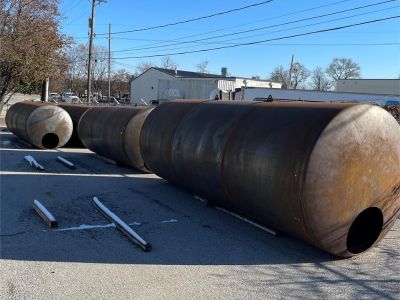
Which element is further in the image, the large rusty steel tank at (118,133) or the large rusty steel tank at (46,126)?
the large rusty steel tank at (46,126)

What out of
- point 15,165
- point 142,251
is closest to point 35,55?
point 15,165

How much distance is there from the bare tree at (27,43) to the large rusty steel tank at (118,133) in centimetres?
1512

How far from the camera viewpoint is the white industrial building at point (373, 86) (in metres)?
67.1

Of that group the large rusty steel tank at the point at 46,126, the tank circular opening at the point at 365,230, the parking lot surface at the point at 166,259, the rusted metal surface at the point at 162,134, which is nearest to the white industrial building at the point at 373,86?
the large rusty steel tank at the point at 46,126

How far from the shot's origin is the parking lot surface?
4.76 metres

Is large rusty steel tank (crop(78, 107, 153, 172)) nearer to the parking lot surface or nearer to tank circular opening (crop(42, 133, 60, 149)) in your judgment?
tank circular opening (crop(42, 133, 60, 149))

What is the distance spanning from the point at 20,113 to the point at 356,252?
50.0ft

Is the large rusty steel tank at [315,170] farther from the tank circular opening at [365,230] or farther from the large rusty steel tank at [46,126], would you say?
the large rusty steel tank at [46,126]

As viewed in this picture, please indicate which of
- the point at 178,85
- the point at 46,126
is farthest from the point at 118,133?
the point at 178,85

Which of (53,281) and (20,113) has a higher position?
(20,113)

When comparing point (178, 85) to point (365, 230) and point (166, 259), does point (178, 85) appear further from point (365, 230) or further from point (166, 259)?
point (166, 259)

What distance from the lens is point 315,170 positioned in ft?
17.1

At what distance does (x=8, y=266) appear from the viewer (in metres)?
5.21

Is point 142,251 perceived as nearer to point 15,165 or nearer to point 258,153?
point 258,153
